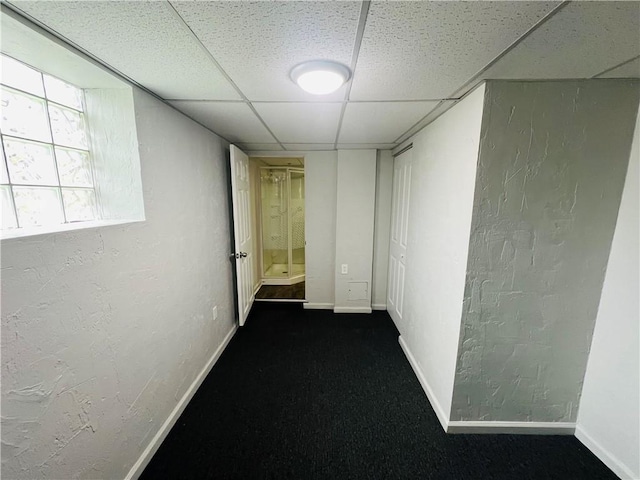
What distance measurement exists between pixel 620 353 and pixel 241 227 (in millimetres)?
2916

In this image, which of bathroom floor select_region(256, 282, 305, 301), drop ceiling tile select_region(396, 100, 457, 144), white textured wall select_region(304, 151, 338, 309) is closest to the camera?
drop ceiling tile select_region(396, 100, 457, 144)

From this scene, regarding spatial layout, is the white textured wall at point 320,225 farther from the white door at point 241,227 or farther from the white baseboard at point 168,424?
the white baseboard at point 168,424

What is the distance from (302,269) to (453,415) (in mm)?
3386

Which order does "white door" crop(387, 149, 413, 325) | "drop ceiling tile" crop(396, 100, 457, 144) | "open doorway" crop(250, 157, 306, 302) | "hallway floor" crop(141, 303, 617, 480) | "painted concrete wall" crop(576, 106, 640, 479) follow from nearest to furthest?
"painted concrete wall" crop(576, 106, 640, 479)
"hallway floor" crop(141, 303, 617, 480)
"drop ceiling tile" crop(396, 100, 457, 144)
"white door" crop(387, 149, 413, 325)
"open doorway" crop(250, 157, 306, 302)

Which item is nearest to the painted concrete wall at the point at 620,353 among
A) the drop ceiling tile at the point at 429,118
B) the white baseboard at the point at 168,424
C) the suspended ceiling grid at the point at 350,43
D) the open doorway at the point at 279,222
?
the suspended ceiling grid at the point at 350,43

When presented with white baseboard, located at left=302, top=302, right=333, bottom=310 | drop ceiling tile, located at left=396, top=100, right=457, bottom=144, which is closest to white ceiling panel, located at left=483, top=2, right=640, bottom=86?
drop ceiling tile, located at left=396, top=100, right=457, bottom=144

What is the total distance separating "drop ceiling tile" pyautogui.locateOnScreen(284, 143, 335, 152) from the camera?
267cm

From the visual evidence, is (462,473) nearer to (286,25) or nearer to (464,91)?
(464,91)

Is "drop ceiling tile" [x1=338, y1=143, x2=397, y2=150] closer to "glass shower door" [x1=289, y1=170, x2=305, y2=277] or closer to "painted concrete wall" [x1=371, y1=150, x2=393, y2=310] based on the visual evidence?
"painted concrete wall" [x1=371, y1=150, x2=393, y2=310]

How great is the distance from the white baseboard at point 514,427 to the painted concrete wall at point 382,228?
1.74m

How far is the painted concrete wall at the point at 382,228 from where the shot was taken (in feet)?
10.0

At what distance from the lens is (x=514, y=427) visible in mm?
1540

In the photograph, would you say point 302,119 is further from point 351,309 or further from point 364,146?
point 351,309

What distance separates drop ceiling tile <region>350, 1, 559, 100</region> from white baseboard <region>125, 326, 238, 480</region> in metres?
2.28
